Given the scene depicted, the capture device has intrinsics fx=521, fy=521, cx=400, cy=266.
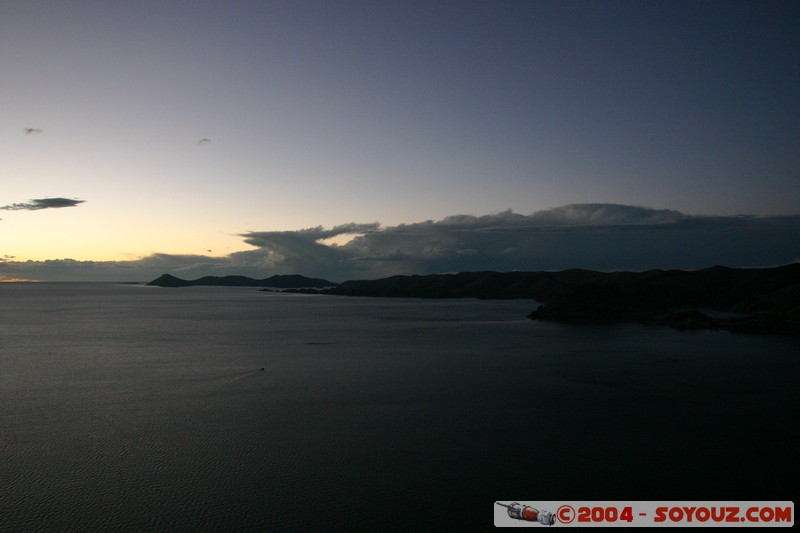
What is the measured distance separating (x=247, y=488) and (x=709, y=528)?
9481 millimetres

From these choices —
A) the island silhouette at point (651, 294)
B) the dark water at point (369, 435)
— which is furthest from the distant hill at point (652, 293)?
the dark water at point (369, 435)

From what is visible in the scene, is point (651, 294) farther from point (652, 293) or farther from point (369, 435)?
point (369, 435)

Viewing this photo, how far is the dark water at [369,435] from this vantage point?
1088cm

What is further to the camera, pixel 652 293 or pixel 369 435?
pixel 652 293

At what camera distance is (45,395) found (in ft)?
67.3

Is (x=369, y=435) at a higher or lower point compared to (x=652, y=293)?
lower

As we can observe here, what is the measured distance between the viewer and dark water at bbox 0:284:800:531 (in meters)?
10.9

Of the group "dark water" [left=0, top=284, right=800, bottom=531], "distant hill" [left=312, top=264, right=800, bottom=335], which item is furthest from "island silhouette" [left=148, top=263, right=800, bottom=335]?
"dark water" [left=0, top=284, right=800, bottom=531]

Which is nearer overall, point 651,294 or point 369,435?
point 369,435

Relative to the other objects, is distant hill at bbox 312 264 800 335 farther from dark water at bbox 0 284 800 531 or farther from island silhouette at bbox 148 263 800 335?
dark water at bbox 0 284 800 531

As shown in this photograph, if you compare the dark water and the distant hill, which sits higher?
the distant hill

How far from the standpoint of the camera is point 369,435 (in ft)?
50.7

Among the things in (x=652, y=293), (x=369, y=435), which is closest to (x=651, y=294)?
(x=652, y=293)

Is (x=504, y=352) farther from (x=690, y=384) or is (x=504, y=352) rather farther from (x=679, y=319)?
(x=679, y=319)
